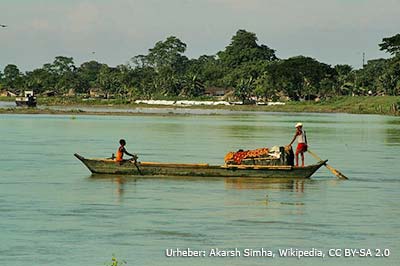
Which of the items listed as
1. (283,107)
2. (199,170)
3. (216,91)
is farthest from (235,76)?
(199,170)

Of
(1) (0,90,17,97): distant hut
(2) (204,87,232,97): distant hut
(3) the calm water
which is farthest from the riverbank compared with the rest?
(3) the calm water

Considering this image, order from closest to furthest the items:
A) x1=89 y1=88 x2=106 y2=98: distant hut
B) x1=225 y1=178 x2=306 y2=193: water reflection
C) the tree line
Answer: x1=225 y1=178 x2=306 y2=193: water reflection
the tree line
x1=89 y1=88 x2=106 y2=98: distant hut

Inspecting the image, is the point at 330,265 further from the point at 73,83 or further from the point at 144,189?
the point at 73,83

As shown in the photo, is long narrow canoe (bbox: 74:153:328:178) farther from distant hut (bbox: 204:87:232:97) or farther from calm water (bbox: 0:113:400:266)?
distant hut (bbox: 204:87:232:97)

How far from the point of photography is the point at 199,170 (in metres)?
25.5

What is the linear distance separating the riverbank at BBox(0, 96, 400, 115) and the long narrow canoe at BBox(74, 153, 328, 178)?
64181mm

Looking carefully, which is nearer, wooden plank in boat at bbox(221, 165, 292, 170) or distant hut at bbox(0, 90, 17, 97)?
wooden plank in boat at bbox(221, 165, 292, 170)

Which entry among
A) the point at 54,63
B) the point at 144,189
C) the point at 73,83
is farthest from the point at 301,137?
the point at 54,63

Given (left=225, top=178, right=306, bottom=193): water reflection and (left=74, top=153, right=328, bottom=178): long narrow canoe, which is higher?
(left=74, top=153, right=328, bottom=178): long narrow canoe

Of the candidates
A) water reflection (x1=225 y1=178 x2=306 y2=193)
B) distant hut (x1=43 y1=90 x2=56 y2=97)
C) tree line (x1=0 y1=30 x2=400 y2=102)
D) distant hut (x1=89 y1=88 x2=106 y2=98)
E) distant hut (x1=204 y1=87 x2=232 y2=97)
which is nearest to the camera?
water reflection (x1=225 y1=178 x2=306 y2=193)

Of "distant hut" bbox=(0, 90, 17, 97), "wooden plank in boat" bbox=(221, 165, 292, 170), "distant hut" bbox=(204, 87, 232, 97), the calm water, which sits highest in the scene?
"distant hut" bbox=(204, 87, 232, 97)

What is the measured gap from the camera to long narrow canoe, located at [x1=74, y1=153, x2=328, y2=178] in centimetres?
2536

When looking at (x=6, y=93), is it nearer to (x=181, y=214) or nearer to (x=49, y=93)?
(x=49, y=93)

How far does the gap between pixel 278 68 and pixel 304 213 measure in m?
107
